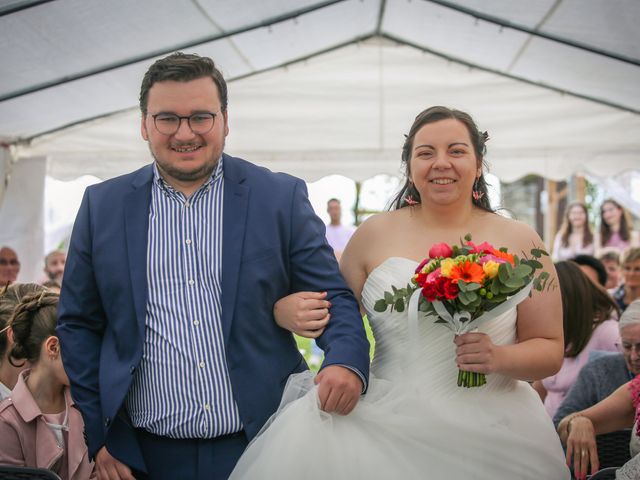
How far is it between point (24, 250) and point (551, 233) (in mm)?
19023

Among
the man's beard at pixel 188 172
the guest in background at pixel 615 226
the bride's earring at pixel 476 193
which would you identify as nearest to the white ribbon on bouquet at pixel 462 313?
the bride's earring at pixel 476 193

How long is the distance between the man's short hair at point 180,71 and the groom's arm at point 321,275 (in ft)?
1.53

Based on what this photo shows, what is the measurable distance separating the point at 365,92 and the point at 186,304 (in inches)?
234

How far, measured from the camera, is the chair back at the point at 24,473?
2.60 meters

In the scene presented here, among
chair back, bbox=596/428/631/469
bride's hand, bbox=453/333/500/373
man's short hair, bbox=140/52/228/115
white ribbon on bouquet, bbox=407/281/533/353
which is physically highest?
man's short hair, bbox=140/52/228/115

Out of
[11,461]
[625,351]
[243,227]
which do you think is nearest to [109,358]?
[243,227]

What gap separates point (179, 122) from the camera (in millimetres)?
2471

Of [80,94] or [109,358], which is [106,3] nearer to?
[80,94]

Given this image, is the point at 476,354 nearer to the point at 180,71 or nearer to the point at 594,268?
the point at 180,71

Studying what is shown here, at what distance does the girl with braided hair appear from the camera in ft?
10.3

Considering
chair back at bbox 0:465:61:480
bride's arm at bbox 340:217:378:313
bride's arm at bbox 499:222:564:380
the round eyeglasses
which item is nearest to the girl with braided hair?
chair back at bbox 0:465:61:480

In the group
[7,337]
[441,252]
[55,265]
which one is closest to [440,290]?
[441,252]

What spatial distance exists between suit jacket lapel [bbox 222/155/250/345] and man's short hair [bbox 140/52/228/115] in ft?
0.77

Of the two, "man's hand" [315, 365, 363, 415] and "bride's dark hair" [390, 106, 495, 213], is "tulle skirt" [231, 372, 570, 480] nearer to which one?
"man's hand" [315, 365, 363, 415]
